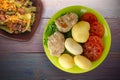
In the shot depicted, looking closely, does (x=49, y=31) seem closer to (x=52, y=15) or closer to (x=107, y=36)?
(x=52, y=15)

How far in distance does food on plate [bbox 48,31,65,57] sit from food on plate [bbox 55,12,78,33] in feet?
0.06

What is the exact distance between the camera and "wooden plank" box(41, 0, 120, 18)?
34.4 inches

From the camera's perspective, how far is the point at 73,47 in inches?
30.7

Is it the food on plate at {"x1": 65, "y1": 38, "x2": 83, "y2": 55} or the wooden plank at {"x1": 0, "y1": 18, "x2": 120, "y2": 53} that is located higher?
the food on plate at {"x1": 65, "y1": 38, "x2": 83, "y2": 55}

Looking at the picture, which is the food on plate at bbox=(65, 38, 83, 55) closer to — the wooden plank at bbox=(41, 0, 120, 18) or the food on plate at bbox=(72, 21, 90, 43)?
the food on plate at bbox=(72, 21, 90, 43)

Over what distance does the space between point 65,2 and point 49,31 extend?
0.38 ft

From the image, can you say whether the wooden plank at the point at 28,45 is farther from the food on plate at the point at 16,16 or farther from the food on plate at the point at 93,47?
the food on plate at the point at 93,47

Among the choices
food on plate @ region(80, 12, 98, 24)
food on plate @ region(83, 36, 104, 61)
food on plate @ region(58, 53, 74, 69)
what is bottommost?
food on plate @ region(58, 53, 74, 69)

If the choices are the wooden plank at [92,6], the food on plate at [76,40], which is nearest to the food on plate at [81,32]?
the food on plate at [76,40]

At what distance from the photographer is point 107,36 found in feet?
2.75

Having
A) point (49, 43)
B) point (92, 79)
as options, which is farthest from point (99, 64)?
point (49, 43)

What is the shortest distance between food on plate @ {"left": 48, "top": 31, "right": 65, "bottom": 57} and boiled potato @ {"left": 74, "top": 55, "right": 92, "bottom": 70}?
5 centimetres

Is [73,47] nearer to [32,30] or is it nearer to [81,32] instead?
[81,32]

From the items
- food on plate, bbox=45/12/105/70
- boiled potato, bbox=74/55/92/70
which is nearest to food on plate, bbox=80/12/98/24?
food on plate, bbox=45/12/105/70
